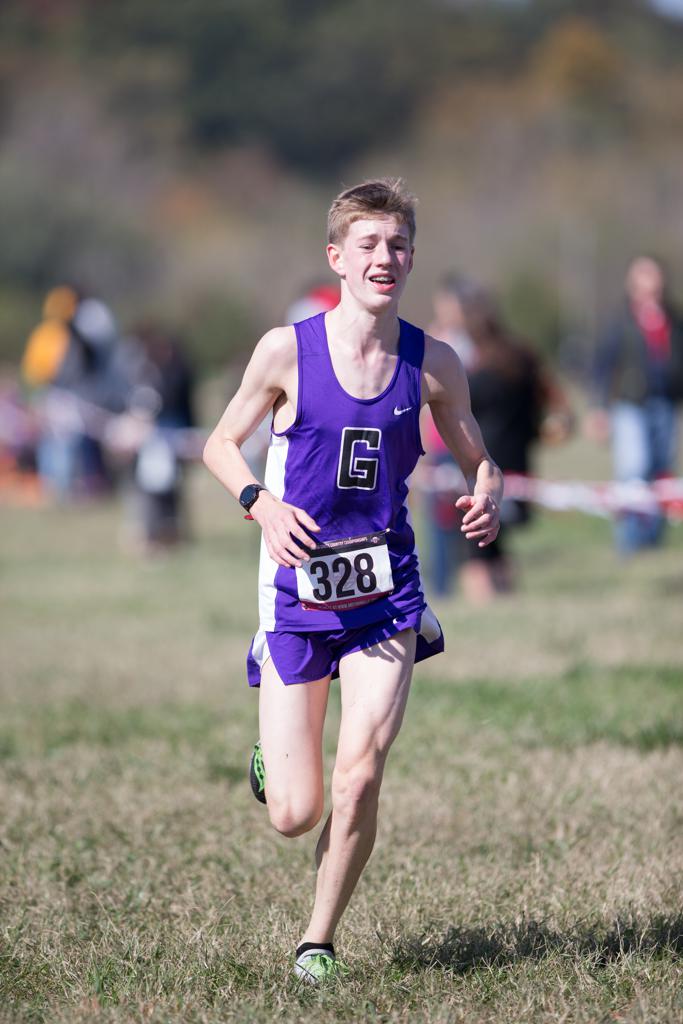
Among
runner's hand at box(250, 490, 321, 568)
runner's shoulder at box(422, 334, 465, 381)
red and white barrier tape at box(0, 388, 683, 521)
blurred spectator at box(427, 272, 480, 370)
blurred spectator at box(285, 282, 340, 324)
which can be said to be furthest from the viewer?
red and white barrier tape at box(0, 388, 683, 521)

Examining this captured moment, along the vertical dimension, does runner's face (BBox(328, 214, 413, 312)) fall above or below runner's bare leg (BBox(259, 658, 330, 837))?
above

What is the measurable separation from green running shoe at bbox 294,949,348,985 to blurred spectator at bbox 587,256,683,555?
8.92m

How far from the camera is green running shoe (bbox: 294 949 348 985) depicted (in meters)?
4.16

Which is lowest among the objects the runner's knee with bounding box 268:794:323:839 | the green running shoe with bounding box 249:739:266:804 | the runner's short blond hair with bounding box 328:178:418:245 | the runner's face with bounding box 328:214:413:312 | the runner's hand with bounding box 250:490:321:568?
the runner's knee with bounding box 268:794:323:839

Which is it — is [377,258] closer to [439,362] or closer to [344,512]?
[439,362]

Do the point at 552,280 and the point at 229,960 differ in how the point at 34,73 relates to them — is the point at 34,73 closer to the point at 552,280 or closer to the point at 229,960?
the point at 552,280

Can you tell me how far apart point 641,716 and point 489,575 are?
4.16m

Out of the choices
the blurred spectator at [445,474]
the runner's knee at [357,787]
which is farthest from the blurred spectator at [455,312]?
the runner's knee at [357,787]

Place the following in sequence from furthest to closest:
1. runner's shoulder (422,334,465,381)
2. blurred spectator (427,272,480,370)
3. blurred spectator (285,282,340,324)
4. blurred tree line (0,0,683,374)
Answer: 1. blurred tree line (0,0,683,374)
2. blurred spectator (285,282,340,324)
3. blurred spectator (427,272,480,370)
4. runner's shoulder (422,334,465,381)

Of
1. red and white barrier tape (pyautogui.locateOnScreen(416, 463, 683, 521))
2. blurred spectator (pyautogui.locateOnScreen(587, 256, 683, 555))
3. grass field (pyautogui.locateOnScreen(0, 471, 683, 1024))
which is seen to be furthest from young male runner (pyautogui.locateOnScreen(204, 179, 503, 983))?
blurred spectator (pyautogui.locateOnScreen(587, 256, 683, 555))

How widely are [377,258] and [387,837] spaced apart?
2388mm

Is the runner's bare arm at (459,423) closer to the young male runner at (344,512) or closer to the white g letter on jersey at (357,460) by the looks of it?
the young male runner at (344,512)

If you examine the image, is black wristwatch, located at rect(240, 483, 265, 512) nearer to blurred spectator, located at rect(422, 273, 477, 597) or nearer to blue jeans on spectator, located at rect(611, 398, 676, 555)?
blurred spectator, located at rect(422, 273, 477, 597)

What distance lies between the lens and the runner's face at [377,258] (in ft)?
13.9
